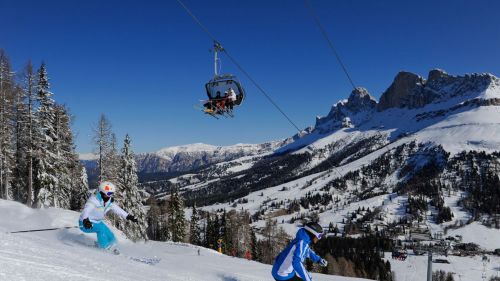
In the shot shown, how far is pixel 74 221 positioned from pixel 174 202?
35166 millimetres

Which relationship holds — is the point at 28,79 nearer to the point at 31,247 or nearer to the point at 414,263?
the point at 31,247

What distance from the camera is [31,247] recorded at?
11.9 metres

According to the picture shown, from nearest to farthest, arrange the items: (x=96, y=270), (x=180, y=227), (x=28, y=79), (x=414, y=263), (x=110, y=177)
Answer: (x=96, y=270), (x=28, y=79), (x=110, y=177), (x=180, y=227), (x=414, y=263)

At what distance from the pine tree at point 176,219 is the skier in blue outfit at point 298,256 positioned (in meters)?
62.2

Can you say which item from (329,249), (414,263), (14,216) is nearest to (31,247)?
(14,216)

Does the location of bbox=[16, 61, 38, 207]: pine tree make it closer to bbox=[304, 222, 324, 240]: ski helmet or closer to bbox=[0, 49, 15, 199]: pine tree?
bbox=[0, 49, 15, 199]: pine tree

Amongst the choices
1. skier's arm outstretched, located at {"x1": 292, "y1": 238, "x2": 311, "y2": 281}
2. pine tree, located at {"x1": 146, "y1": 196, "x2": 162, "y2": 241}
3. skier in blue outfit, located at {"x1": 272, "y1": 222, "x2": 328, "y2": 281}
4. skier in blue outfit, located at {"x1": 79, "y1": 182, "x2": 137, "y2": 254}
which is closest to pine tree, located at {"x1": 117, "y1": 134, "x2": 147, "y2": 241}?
skier in blue outfit, located at {"x1": 79, "y1": 182, "x2": 137, "y2": 254}

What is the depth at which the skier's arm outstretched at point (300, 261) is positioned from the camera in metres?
9.05

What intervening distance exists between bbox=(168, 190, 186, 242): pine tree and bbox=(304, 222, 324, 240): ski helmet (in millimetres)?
62504

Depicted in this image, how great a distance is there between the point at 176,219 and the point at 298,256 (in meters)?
64.0

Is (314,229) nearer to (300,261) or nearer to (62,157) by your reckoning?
(300,261)

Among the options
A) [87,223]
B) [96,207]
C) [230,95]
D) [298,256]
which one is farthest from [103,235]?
[230,95]

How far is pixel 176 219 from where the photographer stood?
70625mm

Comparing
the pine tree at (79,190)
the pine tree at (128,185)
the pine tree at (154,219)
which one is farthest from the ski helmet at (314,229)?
the pine tree at (154,219)
